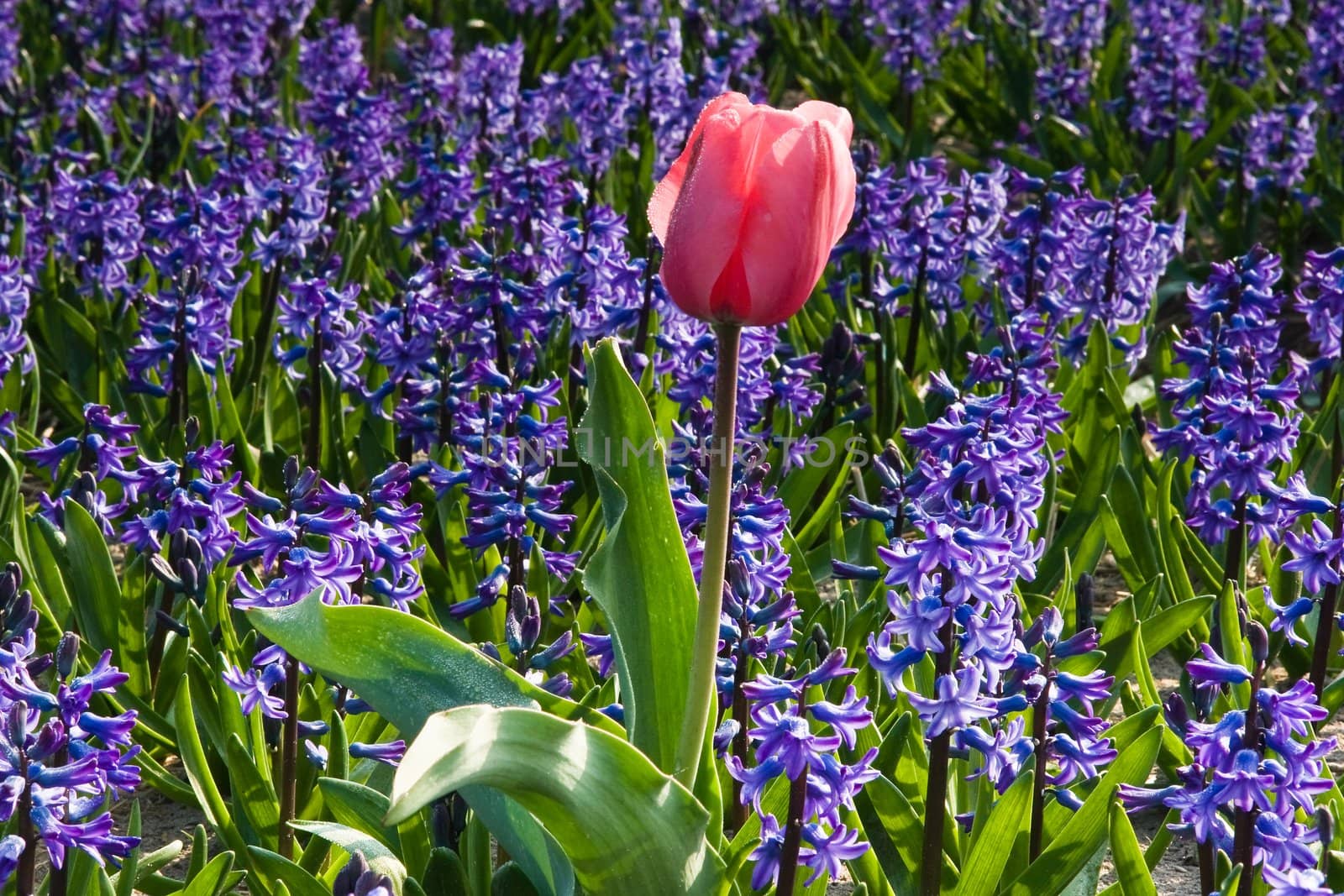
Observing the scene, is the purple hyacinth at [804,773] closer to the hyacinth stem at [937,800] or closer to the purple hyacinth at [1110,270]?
the hyacinth stem at [937,800]

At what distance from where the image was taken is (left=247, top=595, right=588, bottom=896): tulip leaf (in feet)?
6.10

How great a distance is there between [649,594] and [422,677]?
0.99ft

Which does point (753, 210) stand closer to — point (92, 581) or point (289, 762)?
point (289, 762)

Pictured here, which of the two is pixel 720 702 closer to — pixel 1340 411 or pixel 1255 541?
pixel 1255 541

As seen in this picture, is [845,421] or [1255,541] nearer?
[1255,541]

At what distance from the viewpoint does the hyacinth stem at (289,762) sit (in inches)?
91.1

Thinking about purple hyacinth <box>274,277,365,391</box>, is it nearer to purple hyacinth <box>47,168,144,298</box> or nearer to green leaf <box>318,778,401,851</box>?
purple hyacinth <box>47,168,144,298</box>

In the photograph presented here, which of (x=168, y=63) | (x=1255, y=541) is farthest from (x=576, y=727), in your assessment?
(x=168, y=63)

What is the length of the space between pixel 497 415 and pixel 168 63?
4.31 meters

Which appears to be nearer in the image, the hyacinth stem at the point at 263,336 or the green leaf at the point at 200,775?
the green leaf at the point at 200,775

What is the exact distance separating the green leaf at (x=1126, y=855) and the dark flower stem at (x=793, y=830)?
40 centimetres

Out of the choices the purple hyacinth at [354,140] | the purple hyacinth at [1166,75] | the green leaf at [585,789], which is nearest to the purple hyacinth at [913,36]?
the purple hyacinth at [1166,75]

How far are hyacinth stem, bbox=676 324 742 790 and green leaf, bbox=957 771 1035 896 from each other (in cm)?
46

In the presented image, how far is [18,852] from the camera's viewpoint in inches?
74.3
